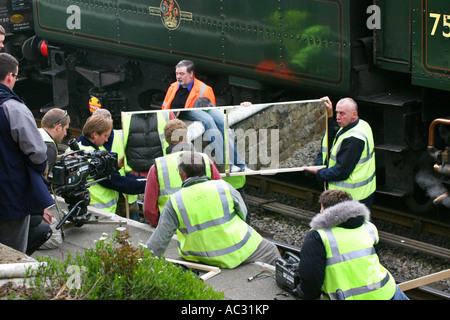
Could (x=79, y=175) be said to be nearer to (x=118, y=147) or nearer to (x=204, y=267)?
(x=118, y=147)

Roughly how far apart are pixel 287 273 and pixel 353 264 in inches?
25.3

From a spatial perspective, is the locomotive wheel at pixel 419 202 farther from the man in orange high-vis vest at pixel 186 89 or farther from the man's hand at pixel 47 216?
the man's hand at pixel 47 216

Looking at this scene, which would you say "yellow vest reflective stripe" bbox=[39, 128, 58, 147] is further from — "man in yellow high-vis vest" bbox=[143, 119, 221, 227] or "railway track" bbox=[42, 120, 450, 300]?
"railway track" bbox=[42, 120, 450, 300]

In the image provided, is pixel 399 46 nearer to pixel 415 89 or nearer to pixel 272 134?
pixel 415 89

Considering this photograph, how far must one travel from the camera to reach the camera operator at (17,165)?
5.11 metres

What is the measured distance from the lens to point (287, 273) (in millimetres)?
5094

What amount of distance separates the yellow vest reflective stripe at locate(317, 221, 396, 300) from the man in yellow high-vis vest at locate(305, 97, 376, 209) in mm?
2125

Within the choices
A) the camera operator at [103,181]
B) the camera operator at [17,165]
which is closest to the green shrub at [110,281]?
the camera operator at [17,165]

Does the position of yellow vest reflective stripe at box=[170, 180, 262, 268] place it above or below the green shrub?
below

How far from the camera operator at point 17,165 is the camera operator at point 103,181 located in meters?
1.26

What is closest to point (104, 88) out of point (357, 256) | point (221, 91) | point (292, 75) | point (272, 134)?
point (221, 91)

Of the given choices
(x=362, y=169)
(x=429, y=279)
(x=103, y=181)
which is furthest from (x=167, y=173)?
(x=429, y=279)

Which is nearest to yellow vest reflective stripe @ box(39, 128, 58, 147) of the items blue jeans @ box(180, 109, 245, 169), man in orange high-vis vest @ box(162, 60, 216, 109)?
blue jeans @ box(180, 109, 245, 169)

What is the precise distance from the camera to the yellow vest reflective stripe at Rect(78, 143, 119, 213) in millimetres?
6900
